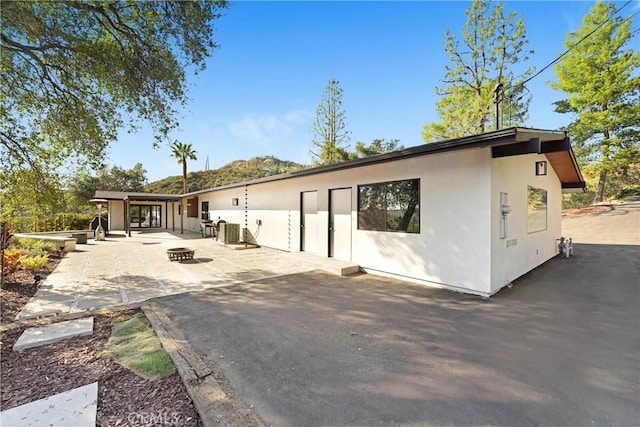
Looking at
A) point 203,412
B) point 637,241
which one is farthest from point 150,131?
point 637,241

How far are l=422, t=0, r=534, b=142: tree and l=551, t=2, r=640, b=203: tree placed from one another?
442cm

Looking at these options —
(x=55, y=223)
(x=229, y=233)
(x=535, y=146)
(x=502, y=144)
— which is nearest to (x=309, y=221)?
(x=229, y=233)

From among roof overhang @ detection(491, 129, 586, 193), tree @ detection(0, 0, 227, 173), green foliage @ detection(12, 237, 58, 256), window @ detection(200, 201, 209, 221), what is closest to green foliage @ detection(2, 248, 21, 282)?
tree @ detection(0, 0, 227, 173)

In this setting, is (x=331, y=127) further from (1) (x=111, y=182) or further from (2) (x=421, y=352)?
(1) (x=111, y=182)

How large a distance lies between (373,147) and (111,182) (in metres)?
29.2

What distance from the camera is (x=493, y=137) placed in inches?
160

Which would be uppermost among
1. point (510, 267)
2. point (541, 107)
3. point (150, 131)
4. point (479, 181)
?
point (541, 107)

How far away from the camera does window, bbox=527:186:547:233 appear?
6798mm

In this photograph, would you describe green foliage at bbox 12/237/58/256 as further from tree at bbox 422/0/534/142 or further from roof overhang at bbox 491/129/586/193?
tree at bbox 422/0/534/142

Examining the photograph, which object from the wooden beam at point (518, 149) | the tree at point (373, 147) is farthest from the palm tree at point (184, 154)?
the wooden beam at point (518, 149)

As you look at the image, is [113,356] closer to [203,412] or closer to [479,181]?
Result: [203,412]

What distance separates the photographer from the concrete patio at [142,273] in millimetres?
4547

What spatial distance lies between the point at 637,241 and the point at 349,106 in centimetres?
1615

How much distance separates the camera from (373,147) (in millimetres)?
20656
